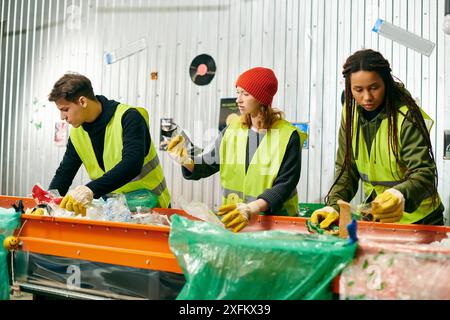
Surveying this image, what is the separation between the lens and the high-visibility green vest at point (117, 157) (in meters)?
2.45

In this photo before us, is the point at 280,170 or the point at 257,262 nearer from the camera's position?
the point at 257,262

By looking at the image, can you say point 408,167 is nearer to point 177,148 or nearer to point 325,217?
point 325,217

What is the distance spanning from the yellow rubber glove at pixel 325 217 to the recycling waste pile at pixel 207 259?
168 mm

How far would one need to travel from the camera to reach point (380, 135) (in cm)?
194

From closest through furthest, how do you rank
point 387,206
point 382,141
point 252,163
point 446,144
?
point 387,206
point 382,141
point 252,163
point 446,144

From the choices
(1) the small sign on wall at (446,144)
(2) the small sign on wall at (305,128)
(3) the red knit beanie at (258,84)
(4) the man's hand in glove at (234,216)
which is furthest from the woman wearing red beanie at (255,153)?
(1) the small sign on wall at (446,144)

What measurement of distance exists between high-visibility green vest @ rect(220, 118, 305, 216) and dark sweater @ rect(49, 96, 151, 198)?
432 mm

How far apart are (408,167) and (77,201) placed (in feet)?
4.39

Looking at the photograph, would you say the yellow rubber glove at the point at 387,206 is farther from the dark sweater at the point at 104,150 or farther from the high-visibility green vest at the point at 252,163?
the dark sweater at the point at 104,150

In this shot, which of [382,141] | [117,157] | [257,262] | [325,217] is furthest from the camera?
[117,157]

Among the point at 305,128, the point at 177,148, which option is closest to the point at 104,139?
the point at 177,148

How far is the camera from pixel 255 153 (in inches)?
89.4

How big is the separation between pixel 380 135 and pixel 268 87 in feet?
2.05

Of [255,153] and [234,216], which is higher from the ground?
[255,153]
